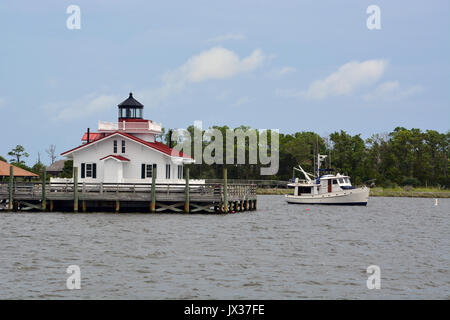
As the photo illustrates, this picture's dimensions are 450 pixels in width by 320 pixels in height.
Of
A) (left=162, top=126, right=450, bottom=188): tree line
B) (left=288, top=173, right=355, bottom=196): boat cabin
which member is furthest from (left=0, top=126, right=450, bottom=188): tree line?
(left=288, top=173, right=355, bottom=196): boat cabin

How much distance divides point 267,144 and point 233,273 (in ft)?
341

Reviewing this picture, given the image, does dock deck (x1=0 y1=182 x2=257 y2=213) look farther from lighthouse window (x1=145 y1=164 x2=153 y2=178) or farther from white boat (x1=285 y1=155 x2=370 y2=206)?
white boat (x1=285 y1=155 x2=370 y2=206)

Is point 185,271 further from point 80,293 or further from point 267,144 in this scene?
point 267,144

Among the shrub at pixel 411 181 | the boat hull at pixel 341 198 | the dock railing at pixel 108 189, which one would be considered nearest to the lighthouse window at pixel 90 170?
the dock railing at pixel 108 189

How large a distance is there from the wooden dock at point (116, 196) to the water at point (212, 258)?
1.62 m

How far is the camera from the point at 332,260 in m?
28.8

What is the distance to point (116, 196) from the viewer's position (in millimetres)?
48062

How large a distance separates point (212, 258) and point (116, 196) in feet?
67.6

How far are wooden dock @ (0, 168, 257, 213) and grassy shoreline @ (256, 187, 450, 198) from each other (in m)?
66.6

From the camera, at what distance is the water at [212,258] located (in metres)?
22.3

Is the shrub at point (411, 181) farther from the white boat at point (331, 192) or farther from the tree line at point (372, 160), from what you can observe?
the white boat at point (331, 192)

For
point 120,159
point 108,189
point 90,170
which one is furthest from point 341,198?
point 108,189

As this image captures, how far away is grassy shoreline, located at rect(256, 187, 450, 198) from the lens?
363ft
